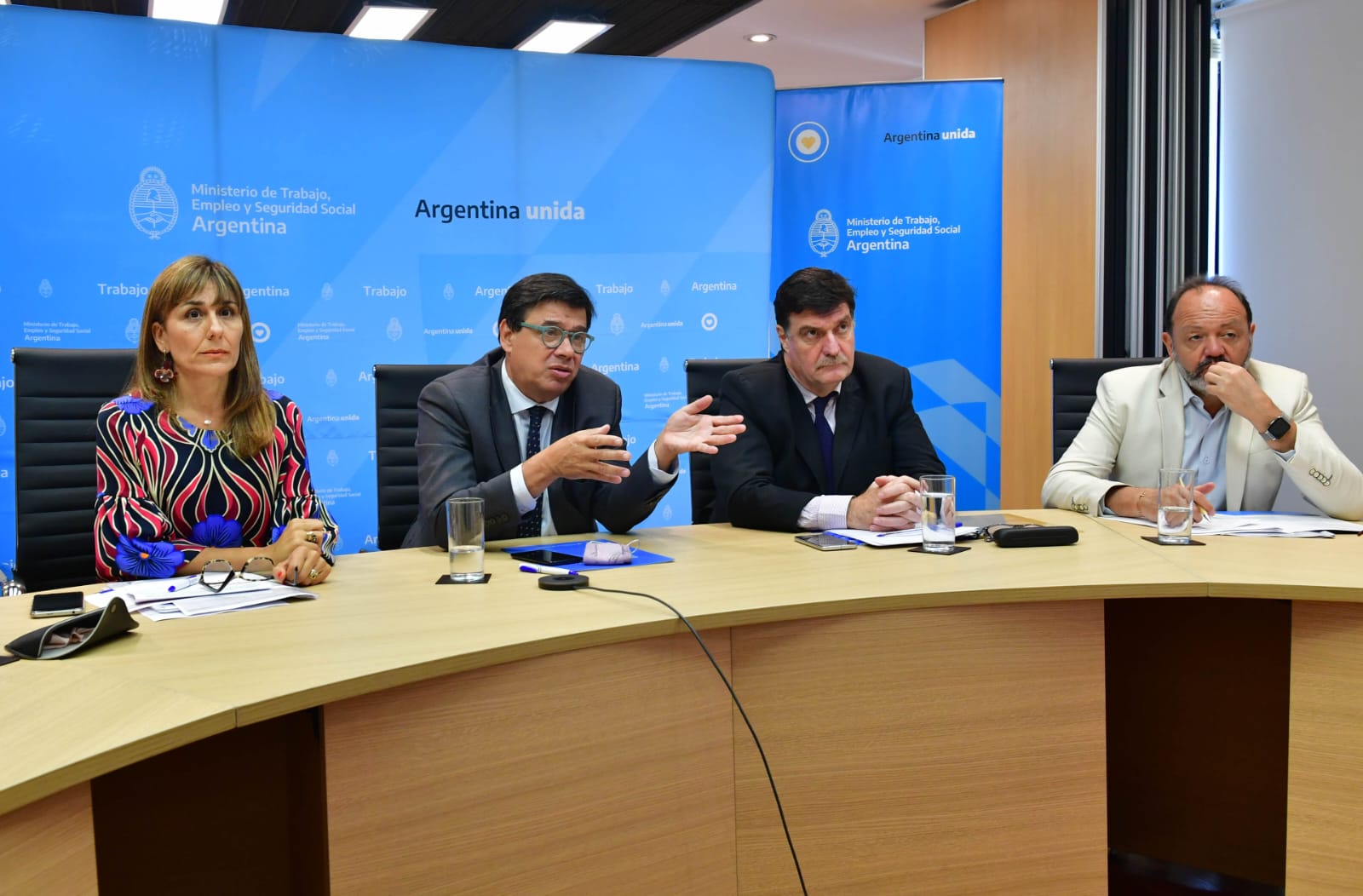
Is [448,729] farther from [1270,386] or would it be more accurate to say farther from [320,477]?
[320,477]

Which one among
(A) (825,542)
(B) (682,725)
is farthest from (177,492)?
(A) (825,542)

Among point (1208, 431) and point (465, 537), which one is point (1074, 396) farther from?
point (465, 537)

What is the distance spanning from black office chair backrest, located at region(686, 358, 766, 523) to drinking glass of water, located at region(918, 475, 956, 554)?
879 mm

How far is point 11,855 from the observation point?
1016 millimetres

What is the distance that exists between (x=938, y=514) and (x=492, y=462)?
3.35 ft

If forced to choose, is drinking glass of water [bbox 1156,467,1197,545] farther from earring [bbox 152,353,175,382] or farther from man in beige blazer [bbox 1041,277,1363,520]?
earring [bbox 152,353,175,382]

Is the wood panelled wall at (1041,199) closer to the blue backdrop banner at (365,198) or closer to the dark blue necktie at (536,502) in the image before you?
the blue backdrop banner at (365,198)

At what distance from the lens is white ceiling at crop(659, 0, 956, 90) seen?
6020 mm

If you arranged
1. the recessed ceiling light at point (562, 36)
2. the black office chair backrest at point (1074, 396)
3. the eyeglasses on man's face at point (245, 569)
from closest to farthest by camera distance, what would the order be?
the eyeglasses on man's face at point (245, 569), the black office chair backrest at point (1074, 396), the recessed ceiling light at point (562, 36)

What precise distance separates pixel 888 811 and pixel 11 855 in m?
1.27

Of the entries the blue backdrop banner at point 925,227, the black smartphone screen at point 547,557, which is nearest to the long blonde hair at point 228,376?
the black smartphone screen at point 547,557


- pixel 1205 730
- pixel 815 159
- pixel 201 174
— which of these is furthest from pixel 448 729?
pixel 815 159

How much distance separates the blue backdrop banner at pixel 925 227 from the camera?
16.2 feet

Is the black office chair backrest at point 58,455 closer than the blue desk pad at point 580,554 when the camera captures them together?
No
